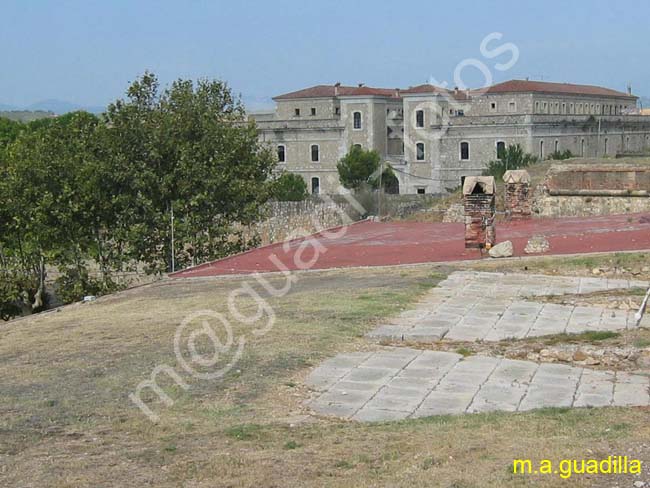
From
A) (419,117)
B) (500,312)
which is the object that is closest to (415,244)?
(500,312)

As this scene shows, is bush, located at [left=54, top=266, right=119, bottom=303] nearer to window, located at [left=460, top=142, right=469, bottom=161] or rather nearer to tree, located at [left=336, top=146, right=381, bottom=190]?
tree, located at [left=336, top=146, right=381, bottom=190]

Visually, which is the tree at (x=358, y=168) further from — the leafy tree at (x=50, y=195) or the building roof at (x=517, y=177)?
the building roof at (x=517, y=177)

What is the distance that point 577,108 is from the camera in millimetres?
68375

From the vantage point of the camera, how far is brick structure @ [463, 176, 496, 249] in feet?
60.8

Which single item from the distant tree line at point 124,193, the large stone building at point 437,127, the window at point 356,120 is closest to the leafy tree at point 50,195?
the distant tree line at point 124,193

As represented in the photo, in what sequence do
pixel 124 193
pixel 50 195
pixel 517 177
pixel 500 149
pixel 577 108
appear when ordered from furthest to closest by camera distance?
pixel 577 108 → pixel 500 149 → pixel 124 193 → pixel 50 195 → pixel 517 177

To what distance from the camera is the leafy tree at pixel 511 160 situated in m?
55.8

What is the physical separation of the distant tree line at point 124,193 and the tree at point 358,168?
33694mm

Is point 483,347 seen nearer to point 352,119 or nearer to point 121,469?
point 121,469

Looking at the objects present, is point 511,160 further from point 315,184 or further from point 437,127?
point 315,184

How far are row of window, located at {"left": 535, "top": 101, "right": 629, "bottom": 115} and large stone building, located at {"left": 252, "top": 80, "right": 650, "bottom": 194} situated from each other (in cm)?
9

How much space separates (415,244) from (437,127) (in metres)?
42.8

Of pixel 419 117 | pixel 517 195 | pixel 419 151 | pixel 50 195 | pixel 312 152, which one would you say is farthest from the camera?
pixel 312 152

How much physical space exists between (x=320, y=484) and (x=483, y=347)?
504 centimetres
